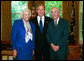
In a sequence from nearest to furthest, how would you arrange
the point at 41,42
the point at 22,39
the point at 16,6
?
1. the point at 22,39
2. the point at 41,42
3. the point at 16,6

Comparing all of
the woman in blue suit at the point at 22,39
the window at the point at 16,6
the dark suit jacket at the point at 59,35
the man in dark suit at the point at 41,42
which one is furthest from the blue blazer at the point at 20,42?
the window at the point at 16,6

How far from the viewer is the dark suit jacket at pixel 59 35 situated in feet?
11.1

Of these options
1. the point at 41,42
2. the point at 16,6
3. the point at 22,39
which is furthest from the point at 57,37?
the point at 16,6

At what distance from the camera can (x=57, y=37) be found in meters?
3.39

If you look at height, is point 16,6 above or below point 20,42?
above

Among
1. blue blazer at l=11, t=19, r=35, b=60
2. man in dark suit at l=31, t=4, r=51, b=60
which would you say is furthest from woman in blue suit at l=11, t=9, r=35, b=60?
man in dark suit at l=31, t=4, r=51, b=60

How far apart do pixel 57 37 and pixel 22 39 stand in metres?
0.55

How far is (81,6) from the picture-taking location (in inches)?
240

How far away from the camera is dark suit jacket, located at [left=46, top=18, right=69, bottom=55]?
3.37 m

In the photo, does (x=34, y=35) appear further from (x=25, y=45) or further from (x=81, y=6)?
(x=81, y=6)

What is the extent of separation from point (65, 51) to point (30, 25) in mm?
687

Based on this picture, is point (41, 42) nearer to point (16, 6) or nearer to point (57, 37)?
point (57, 37)

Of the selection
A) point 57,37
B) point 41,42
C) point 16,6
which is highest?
point 16,6

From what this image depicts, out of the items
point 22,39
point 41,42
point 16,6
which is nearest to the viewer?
point 22,39
